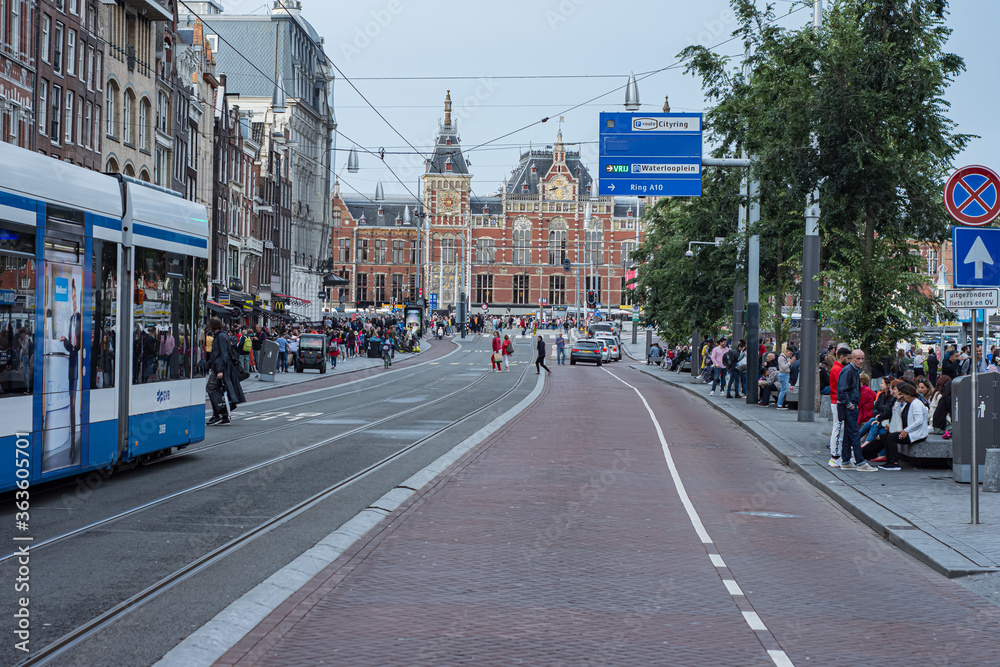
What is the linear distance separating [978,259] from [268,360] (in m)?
27.7

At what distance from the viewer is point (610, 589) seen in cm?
806

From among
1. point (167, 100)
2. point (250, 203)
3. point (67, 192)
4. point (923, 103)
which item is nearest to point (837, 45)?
point (923, 103)

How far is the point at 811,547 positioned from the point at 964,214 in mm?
3543

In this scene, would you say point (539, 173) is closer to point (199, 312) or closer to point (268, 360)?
point (268, 360)

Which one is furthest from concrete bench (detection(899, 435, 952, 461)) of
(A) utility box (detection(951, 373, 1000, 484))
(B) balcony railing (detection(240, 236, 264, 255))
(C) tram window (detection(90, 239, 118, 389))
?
(B) balcony railing (detection(240, 236, 264, 255))

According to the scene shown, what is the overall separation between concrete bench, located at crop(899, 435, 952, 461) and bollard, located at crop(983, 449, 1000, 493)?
219 cm

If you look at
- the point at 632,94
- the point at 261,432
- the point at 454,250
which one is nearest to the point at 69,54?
Answer: the point at 632,94

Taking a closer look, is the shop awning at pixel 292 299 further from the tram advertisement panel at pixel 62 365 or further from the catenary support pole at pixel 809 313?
the tram advertisement panel at pixel 62 365

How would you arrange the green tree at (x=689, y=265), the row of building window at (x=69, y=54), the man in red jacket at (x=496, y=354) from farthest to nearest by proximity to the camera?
the man in red jacket at (x=496, y=354)
the row of building window at (x=69, y=54)
the green tree at (x=689, y=265)

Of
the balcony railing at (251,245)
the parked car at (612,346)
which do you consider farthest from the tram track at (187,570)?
the parked car at (612,346)

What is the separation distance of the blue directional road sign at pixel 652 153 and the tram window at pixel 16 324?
16.9 meters

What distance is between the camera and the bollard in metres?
13.6

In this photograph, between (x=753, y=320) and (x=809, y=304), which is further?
(x=753, y=320)

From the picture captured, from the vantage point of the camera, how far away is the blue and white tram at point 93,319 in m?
10.4
